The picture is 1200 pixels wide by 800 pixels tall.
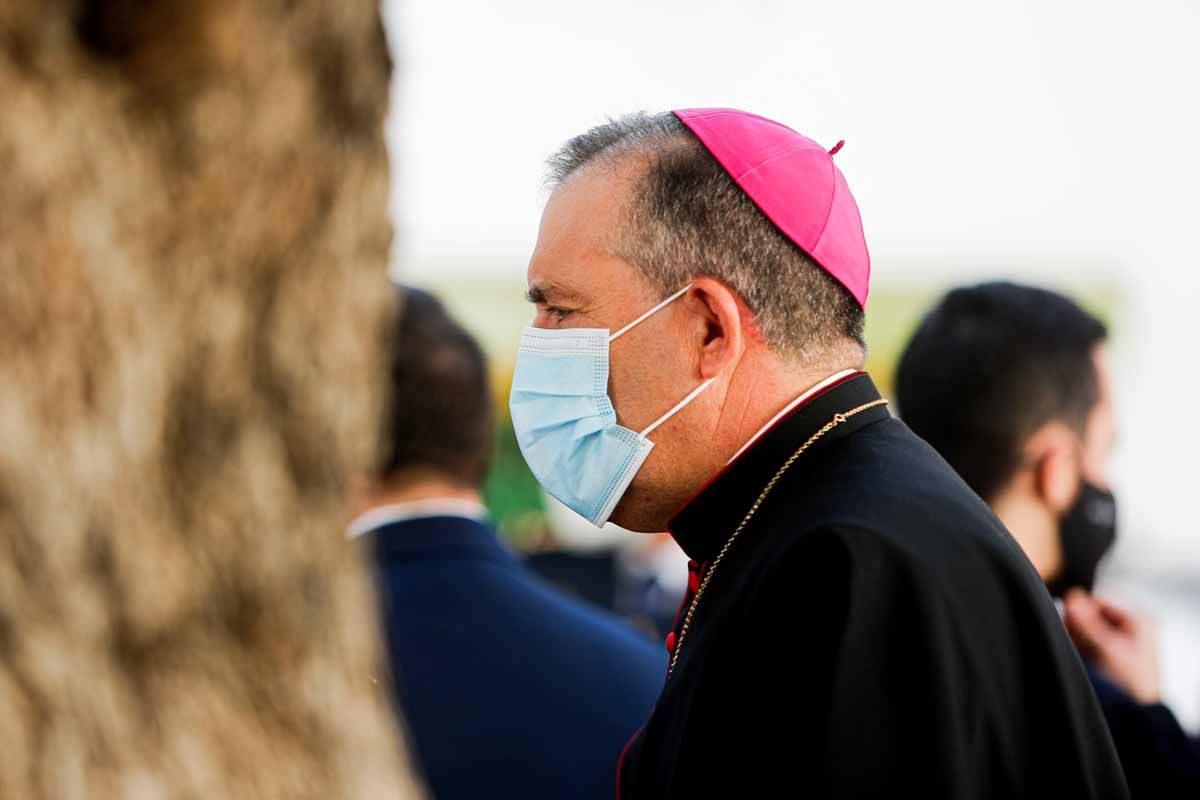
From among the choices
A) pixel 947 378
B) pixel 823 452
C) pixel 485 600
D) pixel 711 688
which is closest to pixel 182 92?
pixel 711 688

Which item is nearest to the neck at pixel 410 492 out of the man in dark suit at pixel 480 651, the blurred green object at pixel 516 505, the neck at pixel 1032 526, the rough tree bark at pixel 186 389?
the man in dark suit at pixel 480 651

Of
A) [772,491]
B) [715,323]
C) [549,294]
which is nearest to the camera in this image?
[772,491]

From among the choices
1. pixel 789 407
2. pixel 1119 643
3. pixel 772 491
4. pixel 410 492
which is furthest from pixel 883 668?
pixel 410 492

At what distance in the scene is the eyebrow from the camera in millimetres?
2404

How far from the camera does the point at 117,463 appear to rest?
1.10 m

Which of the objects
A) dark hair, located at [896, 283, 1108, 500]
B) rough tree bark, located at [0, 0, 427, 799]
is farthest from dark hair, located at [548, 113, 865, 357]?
rough tree bark, located at [0, 0, 427, 799]

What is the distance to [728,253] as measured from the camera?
2.28 m

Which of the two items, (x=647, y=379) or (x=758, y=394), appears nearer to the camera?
(x=758, y=394)

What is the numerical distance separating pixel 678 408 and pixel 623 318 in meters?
0.20

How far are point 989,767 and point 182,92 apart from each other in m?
1.30

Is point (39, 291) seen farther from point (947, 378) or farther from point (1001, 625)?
point (947, 378)

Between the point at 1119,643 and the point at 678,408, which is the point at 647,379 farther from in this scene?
the point at 1119,643

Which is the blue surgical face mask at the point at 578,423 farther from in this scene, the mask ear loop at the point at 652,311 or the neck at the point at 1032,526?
the neck at the point at 1032,526

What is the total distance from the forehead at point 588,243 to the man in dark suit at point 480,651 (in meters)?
0.75
